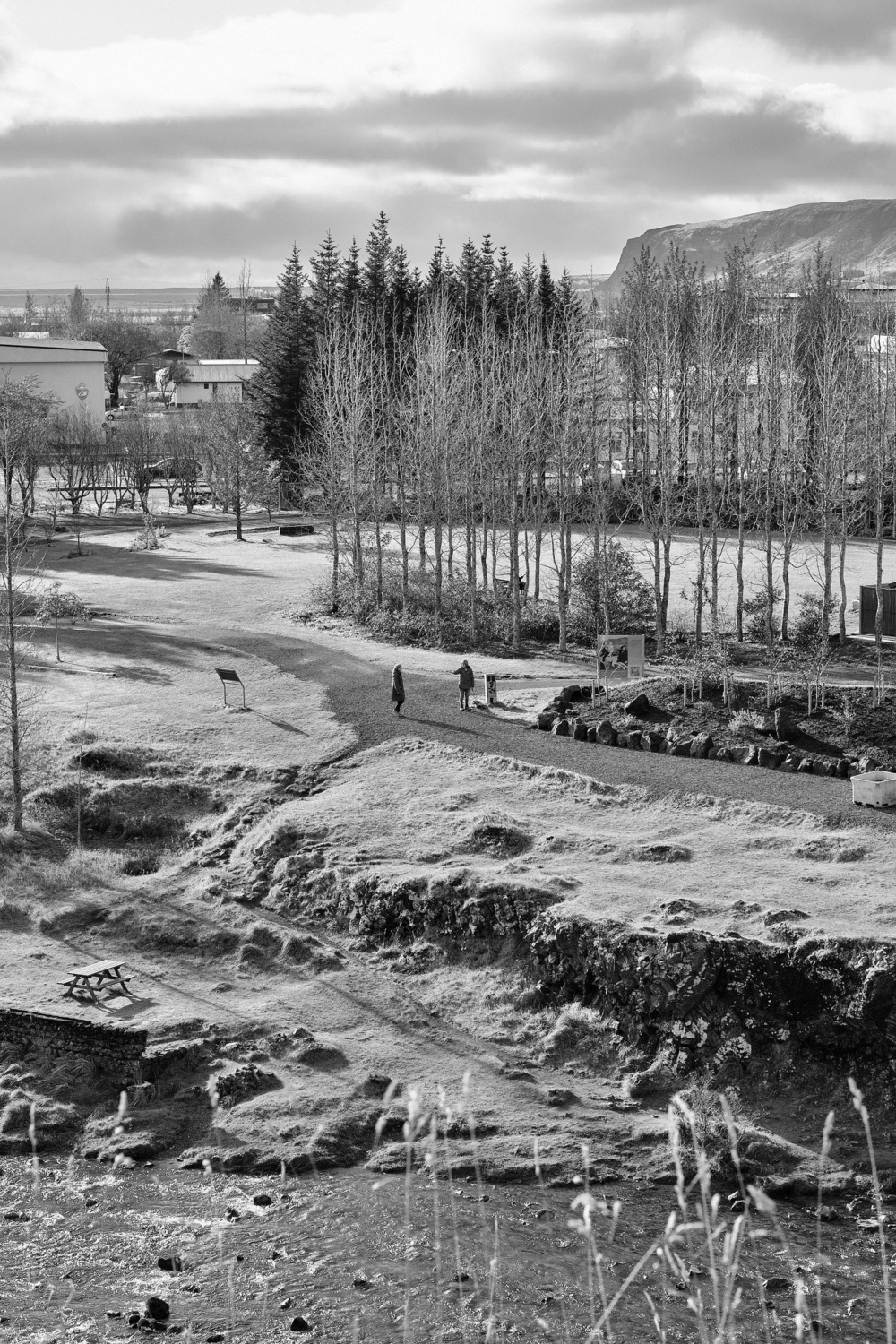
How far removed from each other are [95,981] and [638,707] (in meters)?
12.2

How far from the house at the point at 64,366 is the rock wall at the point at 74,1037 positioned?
3406 inches

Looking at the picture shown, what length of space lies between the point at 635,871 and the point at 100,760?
1285 centimetres

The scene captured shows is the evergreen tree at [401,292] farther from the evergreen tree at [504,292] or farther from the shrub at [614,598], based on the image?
the shrub at [614,598]

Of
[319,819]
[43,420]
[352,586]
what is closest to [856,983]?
[319,819]

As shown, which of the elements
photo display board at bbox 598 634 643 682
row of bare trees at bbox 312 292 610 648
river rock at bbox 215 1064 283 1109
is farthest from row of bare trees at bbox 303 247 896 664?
river rock at bbox 215 1064 283 1109

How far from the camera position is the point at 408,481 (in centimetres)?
5491

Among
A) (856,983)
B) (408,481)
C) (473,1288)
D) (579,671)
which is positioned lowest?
(473,1288)

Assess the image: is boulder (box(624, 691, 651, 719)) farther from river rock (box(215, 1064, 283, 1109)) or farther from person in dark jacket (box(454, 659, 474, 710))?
river rock (box(215, 1064, 283, 1109))

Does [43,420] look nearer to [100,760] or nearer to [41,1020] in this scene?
[100,760]

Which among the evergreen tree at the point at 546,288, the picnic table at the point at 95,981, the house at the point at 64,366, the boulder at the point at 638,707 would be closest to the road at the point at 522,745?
the boulder at the point at 638,707

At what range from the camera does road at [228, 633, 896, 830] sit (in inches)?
916

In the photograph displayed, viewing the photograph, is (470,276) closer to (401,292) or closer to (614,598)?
(401,292)

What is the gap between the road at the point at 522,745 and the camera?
76.3ft

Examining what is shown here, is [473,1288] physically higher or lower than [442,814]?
lower
